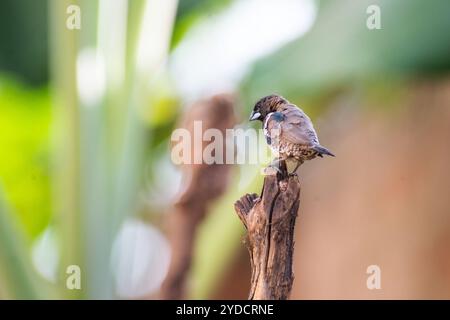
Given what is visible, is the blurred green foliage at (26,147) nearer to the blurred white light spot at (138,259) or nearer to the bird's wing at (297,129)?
the blurred white light spot at (138,259)

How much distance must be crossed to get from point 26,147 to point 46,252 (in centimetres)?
20

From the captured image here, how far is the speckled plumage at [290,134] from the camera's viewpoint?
2.09ft

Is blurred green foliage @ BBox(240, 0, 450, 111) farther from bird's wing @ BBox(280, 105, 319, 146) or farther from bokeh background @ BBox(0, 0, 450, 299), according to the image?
bird's wing @ BBox(280, 105, 319, 146)

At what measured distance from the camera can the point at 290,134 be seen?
25.1 inches

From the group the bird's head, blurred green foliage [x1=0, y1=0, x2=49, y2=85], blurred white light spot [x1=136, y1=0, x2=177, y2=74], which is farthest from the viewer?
blurred green foliage [x1=0, y1=0, x2=49, y2=85]

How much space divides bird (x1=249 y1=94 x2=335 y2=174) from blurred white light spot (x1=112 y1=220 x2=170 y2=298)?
0.38m

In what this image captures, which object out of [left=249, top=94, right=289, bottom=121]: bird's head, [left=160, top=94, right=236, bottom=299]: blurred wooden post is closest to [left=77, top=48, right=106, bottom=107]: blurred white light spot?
[left=160, top=94, right=236, bottom=299]: blurred wooden post

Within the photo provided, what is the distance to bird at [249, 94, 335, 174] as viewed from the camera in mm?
636

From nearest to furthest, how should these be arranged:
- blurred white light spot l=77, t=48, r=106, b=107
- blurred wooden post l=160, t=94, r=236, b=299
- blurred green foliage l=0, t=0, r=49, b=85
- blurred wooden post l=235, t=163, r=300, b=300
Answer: blurred wooden post l=235, t=163, r=300, b=300
blurred wooden post l=160, t=94, r=236, b=299
blurred white light spot l=77, t=48, r=106, b=107
blurred green foliage l=0, t=0, r=49, b=85

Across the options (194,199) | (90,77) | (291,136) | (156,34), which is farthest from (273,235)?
(156,34)

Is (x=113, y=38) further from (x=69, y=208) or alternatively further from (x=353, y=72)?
(x=353, y=72)

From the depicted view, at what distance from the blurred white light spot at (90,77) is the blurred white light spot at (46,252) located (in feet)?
0.81

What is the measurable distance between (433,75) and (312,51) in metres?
0.24

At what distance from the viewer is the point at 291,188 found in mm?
578
